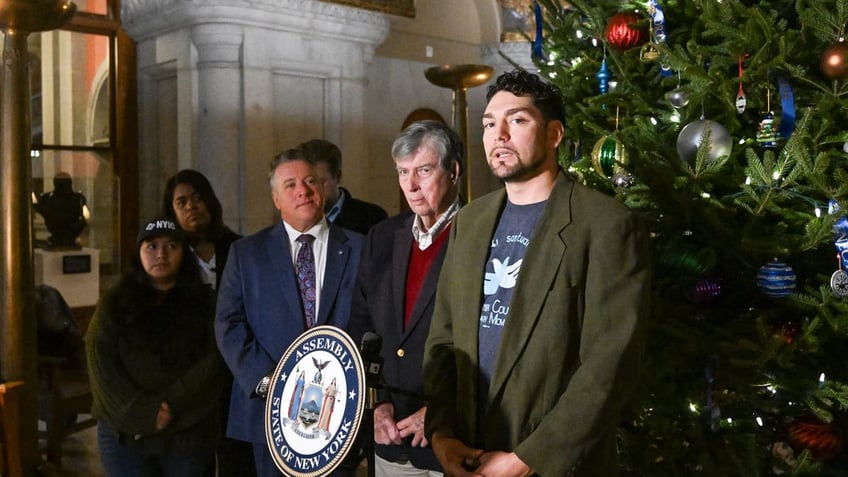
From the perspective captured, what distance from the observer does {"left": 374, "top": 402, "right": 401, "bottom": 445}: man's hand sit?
259 centimetres

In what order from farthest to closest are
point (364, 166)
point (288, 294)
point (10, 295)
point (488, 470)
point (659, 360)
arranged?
1. point (364, 166)
2. point (288, 294)
3. point (659, 360)
4. point (10, 295)
5. point (488, 470)

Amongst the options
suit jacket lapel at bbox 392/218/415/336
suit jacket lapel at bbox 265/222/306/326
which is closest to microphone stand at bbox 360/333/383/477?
suit jacket lapel at bbox 392/218/415/336

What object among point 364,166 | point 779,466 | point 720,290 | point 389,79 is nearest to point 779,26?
point 720,290

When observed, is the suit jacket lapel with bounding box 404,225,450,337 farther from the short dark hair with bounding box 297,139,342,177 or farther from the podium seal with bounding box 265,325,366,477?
the short dark hair with bounding box 297,139,342,177

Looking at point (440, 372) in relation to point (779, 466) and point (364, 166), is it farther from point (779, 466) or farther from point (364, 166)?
point (364, 166)

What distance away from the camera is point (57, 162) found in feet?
19.9

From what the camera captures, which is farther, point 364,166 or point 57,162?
point 364,166

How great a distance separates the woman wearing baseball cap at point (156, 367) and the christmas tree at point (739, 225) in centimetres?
147

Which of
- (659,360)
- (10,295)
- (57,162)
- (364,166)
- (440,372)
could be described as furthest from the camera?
(364,166)

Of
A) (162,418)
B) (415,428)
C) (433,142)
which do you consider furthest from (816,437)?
(162,418)

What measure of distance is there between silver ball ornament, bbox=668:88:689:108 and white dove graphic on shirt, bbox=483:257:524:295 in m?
1.05

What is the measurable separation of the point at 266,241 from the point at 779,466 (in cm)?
184

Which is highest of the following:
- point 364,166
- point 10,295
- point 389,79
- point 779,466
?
point 389,79

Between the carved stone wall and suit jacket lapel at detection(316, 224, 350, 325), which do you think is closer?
suit jacket lapel at detection(316, 224, 350, 325)
